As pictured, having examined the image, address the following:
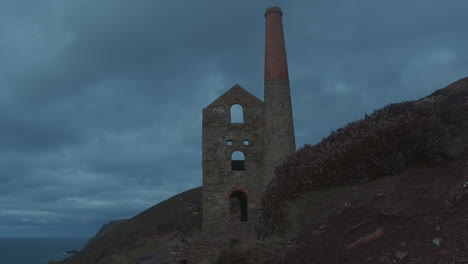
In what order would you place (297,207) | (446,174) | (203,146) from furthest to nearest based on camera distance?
(203,146)
(297,207)
(446,174)

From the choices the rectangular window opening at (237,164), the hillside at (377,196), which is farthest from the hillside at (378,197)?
the rectangular window opening at (237,164)

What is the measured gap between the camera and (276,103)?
20.6m

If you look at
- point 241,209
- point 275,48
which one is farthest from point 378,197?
point 241,209

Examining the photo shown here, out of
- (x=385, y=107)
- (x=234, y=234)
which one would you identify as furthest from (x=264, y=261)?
(x=234, y=234)

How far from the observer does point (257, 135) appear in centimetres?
2105

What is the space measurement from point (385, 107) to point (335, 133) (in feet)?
4.65

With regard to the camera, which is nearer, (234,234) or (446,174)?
(446,174)

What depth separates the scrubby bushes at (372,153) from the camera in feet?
23.1

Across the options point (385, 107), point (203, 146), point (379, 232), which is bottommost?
point (379, 232)

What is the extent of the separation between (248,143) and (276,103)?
274cm

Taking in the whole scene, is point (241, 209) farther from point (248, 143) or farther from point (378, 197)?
point (378, 197)

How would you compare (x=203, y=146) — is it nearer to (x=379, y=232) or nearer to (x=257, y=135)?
(x=257, y=135)

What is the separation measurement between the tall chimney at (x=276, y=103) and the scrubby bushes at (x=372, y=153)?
37.1ft

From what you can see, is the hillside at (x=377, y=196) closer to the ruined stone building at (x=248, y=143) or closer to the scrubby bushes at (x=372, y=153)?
the scrubby bushes at (x=372, y=153)
